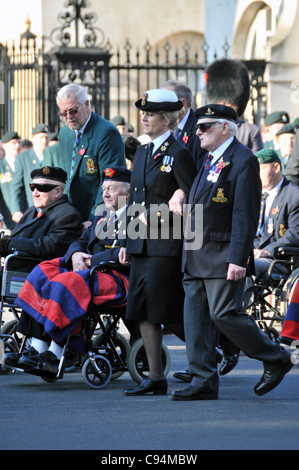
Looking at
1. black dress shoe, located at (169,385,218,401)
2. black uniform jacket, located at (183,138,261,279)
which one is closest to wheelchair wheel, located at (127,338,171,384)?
black dress shoe, located at (169,385,218,401)

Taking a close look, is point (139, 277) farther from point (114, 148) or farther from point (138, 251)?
point (114, 148)

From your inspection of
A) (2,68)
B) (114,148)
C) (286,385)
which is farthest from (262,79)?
(286,385)

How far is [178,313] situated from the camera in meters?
5.67

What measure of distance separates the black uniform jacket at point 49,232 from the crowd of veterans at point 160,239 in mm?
10

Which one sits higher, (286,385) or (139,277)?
(139,277)

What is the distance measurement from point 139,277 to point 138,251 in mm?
172

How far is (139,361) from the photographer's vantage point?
6.13 metres

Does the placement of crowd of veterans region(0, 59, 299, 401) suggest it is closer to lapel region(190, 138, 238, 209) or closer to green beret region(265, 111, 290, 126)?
lapel region(190, 138, 238, 209)

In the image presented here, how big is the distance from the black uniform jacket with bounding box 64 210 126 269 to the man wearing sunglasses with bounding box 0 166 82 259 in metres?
0.26

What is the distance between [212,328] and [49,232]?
182 cm

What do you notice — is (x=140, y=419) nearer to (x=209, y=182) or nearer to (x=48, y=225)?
(x=209, y=182)
